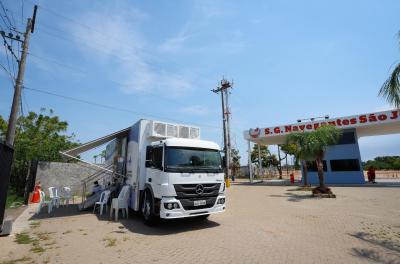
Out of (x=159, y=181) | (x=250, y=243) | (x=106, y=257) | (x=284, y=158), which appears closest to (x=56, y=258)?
(x=106, y=257)

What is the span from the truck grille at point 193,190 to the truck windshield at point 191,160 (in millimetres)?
493

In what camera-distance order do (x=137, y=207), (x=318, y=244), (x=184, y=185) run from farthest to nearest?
(x=137, y=207)
(x=184, y=185)
(x=318, y=244)

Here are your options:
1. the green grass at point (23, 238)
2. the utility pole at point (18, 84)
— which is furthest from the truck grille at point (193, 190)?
the utility pole at point (18, 84)

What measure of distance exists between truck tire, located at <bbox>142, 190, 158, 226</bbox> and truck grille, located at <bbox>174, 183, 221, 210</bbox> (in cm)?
114

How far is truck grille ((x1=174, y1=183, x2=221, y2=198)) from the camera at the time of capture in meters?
Result: 7.28

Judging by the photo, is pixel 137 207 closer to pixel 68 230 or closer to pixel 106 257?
pixel 68 230

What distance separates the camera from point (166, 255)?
5.31 m

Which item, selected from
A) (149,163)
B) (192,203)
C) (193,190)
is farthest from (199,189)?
(149,163)

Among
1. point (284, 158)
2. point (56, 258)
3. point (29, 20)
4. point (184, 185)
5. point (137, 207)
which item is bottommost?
point (56, 258)

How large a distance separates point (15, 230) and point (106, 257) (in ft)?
15.9

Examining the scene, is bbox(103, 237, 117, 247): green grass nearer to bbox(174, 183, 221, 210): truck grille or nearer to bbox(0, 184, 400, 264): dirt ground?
bbox(0, 184, 400, 264): dirt ground

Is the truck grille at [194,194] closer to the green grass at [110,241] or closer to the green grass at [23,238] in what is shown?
the green grass at [110,241]

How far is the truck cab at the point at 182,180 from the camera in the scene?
7203 mm

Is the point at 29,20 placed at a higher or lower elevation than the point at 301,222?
higher
